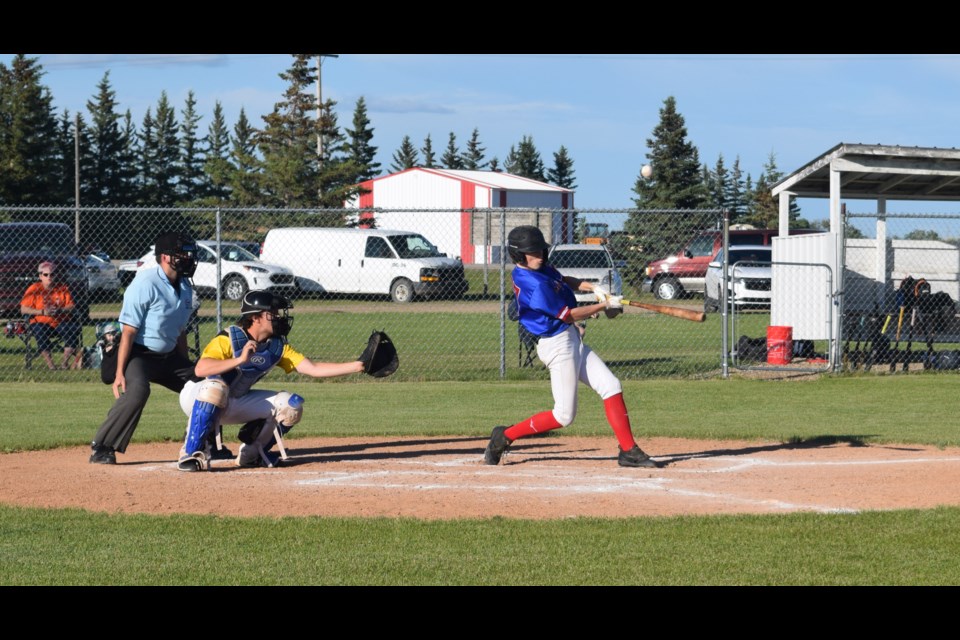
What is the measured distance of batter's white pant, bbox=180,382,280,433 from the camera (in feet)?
30.9

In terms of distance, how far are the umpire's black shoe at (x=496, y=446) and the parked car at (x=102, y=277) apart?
1762cm

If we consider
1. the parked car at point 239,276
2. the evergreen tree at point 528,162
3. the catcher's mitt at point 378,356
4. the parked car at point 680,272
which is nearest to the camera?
the catcher's mitt at point 378,356

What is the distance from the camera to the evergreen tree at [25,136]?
165 ft

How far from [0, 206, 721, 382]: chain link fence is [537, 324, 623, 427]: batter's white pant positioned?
466 centimetres

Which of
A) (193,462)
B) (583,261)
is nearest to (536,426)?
(193,462)

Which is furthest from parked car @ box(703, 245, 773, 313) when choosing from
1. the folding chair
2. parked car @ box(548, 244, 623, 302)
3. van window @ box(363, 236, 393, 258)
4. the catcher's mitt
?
the catcher's mitt

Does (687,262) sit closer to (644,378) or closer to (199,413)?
(644,378)

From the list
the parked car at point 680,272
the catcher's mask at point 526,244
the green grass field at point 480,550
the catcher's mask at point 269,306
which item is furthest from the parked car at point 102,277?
the green grass field at point 480,550

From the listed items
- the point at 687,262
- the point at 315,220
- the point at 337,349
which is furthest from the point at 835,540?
the point at 315,220

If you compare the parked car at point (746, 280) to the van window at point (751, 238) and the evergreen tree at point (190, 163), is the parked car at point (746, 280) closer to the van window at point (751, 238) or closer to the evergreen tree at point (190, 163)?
the van window at point (751, 238)

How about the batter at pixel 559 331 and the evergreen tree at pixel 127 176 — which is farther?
the evergreen tree at pixel 127 176

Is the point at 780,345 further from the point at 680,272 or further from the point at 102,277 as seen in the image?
the point at 102,277

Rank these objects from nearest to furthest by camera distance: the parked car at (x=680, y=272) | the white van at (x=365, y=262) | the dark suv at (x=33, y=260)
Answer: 1. the dark suv at (x=33, y=260)
2. the white van at (x=365, y=262)
3. the parked car at (x=680, y=272)
